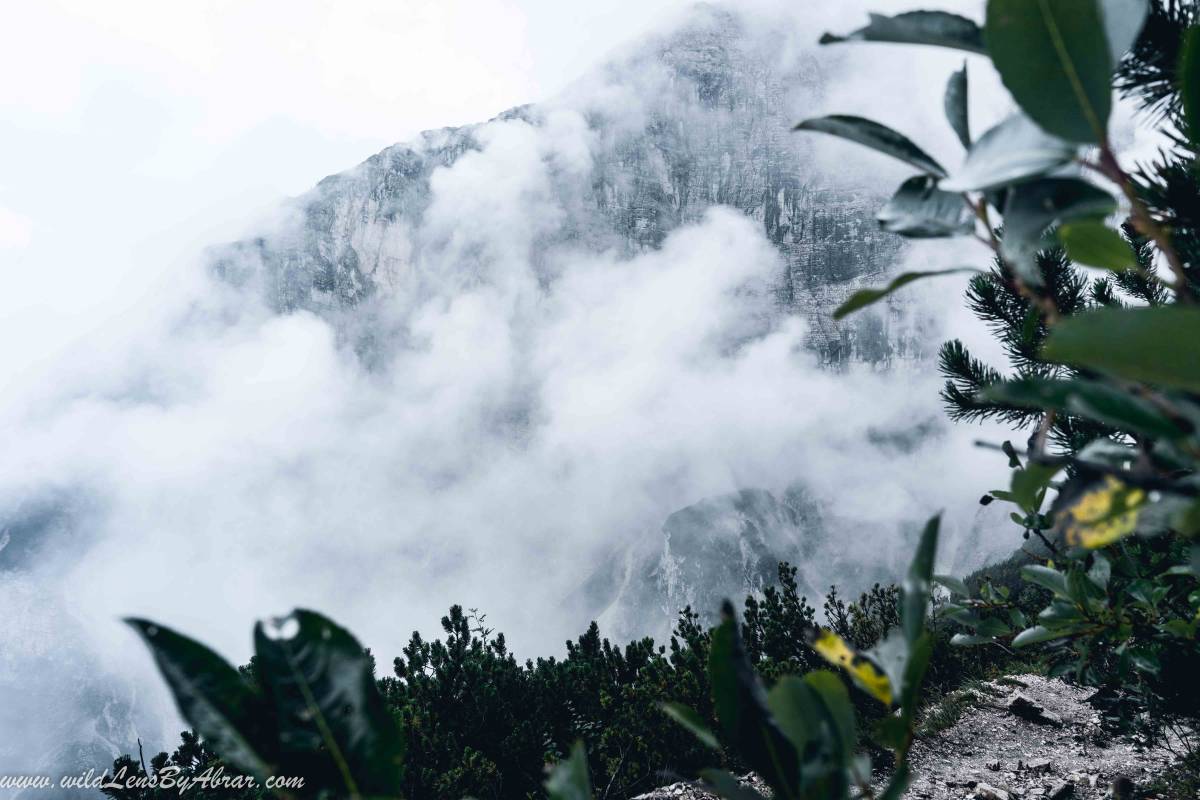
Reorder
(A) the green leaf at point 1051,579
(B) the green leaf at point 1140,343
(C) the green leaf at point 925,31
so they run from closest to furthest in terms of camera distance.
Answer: (B) the green leaf at point 1140,343
(C) the green leaf at point 925,31
(A) the green leaf at point 1051,579

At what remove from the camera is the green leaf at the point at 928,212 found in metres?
0.55

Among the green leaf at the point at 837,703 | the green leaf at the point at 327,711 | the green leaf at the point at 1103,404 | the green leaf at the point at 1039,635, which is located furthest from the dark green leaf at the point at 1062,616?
the green leaf at the point at 327,711

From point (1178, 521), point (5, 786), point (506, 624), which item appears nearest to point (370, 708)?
point (1178, 521)

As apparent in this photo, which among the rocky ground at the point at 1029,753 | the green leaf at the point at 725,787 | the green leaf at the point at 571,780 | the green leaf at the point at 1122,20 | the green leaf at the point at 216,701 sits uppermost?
the green leaf at the point at 1122,20

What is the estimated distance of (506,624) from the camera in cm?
7762

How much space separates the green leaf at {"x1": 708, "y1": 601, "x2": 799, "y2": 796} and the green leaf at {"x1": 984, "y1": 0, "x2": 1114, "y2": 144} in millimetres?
369

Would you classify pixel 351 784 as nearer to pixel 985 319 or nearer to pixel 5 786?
pixel 985 319

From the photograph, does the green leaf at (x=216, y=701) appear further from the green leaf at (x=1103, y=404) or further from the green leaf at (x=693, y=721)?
the green leaf at (x=1103, y=404)

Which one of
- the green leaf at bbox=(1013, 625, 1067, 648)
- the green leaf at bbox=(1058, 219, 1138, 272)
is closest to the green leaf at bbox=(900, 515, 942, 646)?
the green leaf at bbox=(1058, 219, 1138, 272)

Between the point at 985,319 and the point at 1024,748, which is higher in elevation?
the point at 985,319

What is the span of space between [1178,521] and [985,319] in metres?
3.92

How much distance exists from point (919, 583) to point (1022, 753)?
434 cm

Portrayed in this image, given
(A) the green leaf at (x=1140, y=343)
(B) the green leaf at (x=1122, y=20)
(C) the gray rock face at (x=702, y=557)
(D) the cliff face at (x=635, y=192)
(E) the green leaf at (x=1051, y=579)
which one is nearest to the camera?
(A) the green leaf at (x=1140, y=343)

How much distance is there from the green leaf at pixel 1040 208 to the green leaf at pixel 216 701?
0.59 meters
